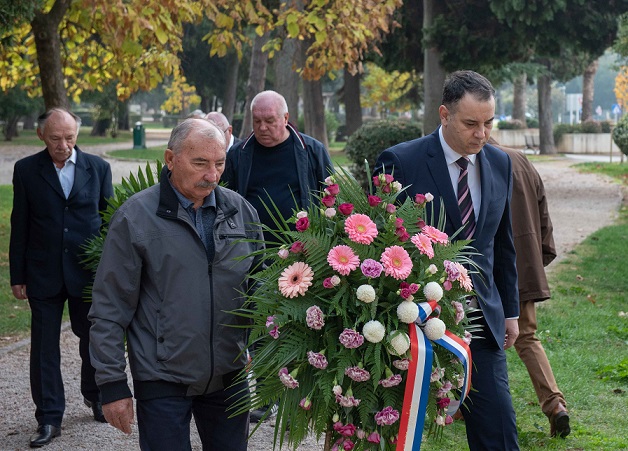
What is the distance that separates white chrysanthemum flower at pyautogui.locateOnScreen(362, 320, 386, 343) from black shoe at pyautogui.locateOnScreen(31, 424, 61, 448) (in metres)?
3.59

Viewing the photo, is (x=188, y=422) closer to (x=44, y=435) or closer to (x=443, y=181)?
(x=443, y=181)

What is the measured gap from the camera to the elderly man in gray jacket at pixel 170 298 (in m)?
3.87

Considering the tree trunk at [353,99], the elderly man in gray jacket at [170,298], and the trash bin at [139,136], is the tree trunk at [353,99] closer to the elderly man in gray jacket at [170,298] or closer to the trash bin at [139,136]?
the trash bin at [139,136]

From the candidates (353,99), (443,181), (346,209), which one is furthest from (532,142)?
(346,209)

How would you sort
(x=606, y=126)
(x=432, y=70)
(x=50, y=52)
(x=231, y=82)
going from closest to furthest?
(x=50, y=52) < (x=432, y=70) < (x=231, y=82) < (x=606, y=126)

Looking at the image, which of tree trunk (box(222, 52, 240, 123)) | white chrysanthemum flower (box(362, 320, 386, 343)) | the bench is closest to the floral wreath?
white chrysanthemum flower (box(362, 320, 386, 343))

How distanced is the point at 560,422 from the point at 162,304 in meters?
3.23

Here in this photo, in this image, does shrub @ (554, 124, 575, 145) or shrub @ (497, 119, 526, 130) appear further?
shrub @ (497, 119, 526, 130)

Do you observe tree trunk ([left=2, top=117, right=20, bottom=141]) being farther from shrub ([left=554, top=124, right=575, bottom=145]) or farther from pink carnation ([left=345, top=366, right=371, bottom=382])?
pink carnation ([left=345, top=366, right=371, bottom=382])

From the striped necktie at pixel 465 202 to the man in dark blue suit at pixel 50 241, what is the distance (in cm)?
296

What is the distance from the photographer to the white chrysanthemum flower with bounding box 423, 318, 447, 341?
360cm

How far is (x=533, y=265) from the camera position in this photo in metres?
6.06

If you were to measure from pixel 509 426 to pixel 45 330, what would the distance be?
3406 mm

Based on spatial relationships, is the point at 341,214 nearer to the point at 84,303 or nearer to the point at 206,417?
the point at 206,417
